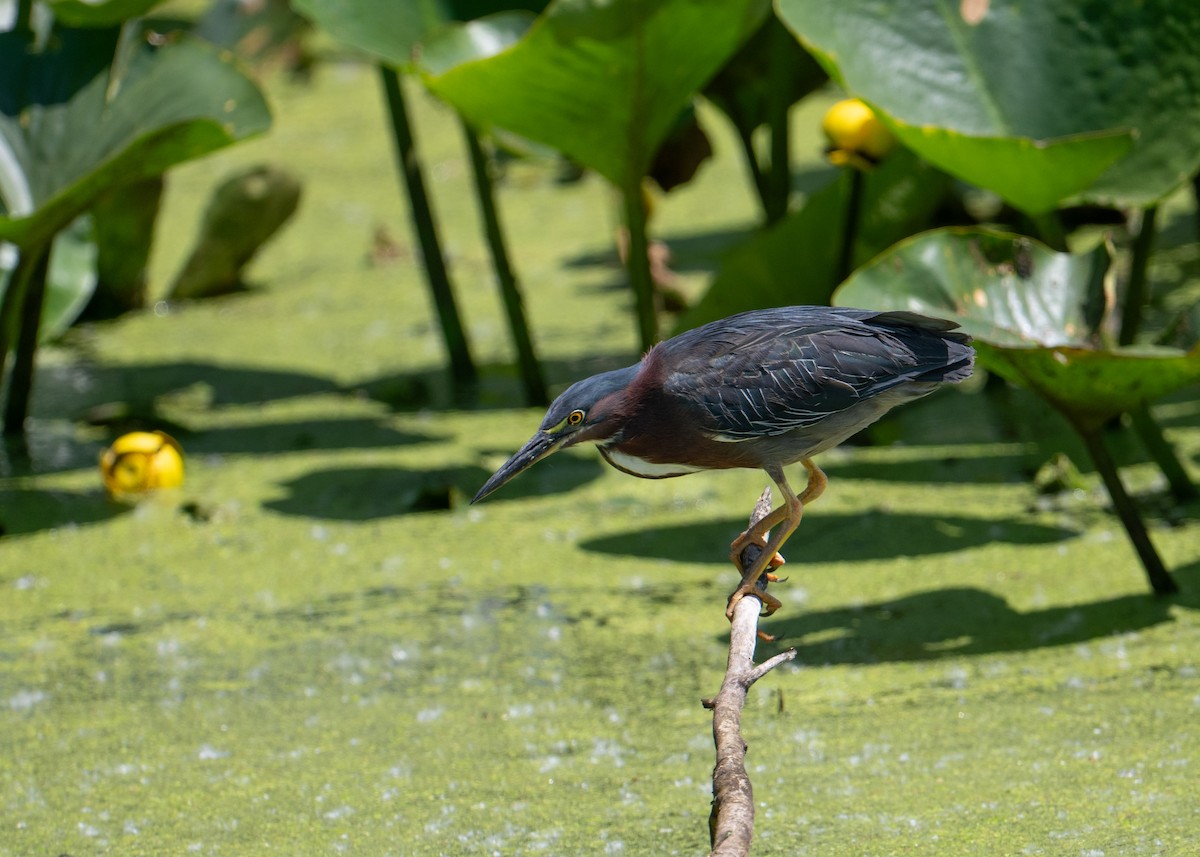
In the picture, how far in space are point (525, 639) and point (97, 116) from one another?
1.59 m

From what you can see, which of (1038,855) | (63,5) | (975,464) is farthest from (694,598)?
(63,5)

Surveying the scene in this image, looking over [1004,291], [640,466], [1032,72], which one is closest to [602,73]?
[1032,72]

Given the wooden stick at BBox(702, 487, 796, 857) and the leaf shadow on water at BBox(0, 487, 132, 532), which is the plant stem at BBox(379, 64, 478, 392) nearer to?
the leaf shadow on water at BBox(0, 487, 132, 532)

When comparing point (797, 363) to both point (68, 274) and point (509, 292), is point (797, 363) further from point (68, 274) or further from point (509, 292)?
point (68, 274)

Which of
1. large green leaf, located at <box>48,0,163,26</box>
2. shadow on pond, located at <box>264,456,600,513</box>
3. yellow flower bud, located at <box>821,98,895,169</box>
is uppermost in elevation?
large green leaf, located at <box>48,0,163,26</box>

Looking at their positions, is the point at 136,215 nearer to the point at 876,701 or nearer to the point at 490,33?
the point at 490,33

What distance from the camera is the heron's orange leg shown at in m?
1.80

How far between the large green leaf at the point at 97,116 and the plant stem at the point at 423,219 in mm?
604

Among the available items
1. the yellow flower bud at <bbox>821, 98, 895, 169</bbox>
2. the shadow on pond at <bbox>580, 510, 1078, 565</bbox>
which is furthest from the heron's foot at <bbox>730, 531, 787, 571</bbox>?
the yellow flower bud at <bbox>821, 98, 895, 169</bbox>

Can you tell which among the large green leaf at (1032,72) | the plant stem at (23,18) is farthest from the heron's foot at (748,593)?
the plant stem at (23,18)

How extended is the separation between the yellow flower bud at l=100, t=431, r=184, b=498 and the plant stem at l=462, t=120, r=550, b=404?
2.88 ft

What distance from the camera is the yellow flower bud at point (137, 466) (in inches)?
129

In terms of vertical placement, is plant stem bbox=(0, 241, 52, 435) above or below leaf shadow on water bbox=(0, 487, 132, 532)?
above

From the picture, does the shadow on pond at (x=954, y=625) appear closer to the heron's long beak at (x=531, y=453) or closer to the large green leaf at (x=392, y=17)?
the heron's long beak at (x=531, y=453)
